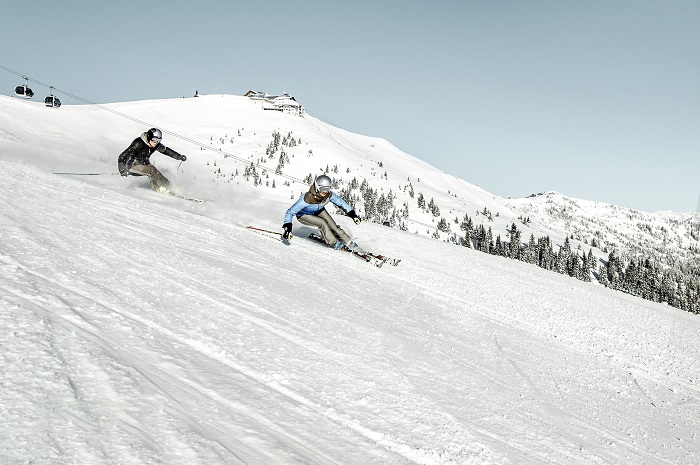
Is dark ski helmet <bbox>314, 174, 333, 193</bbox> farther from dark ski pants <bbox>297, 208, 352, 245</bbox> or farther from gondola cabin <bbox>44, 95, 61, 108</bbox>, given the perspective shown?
gondola cabin <bbox>44, 95, 61, 108</bbox>

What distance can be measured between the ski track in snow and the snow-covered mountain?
2cm

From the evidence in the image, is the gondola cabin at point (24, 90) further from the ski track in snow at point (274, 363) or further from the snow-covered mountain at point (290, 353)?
Answer: the ski track in snow at point (274, 363)

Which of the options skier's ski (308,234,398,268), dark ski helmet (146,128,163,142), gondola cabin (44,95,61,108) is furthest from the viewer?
gondola cabin (44,95,61,108)

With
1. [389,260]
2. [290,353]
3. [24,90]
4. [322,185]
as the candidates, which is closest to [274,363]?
[290,353]

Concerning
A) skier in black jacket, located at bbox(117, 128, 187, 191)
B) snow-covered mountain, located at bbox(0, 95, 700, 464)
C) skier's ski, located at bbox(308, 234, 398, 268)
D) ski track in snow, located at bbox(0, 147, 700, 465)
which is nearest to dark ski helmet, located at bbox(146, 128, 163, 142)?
skier in black jacket, located at bbox(117, 128, 187, 191)

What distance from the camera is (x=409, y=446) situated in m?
2.86

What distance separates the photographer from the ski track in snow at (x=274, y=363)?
7.43 ft

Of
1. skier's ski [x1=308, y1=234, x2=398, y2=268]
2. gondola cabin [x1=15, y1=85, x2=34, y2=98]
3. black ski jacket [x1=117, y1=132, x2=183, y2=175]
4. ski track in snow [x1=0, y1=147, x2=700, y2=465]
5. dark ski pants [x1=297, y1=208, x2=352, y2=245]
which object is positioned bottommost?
ski track in snow [x1=0, y1=147, x2=700, y2=465]

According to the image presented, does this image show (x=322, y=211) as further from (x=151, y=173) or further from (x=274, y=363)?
(x=274, y=363)

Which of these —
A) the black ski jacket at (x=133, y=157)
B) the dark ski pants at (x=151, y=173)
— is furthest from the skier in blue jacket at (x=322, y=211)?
the black ski jacket at (x=133, y=157)

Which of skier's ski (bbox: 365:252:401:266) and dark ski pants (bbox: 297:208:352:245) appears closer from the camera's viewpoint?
skier's ski (bbox: 365:252:401:266)

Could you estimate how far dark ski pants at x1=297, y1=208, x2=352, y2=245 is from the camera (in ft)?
36.9

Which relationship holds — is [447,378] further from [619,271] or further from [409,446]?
[619,271]

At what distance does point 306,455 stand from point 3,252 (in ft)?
12.7
